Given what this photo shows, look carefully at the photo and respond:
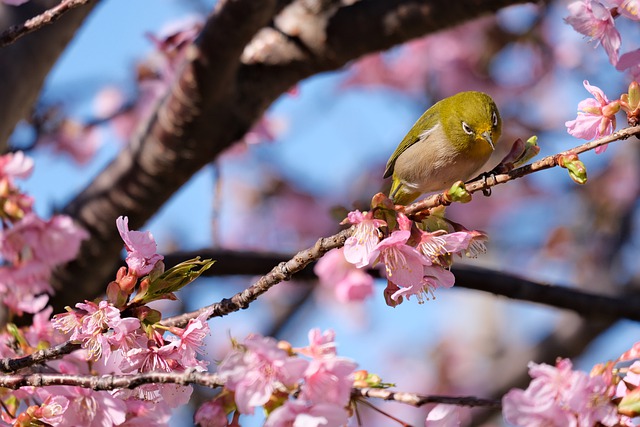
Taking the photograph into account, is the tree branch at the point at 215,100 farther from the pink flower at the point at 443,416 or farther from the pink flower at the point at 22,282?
the pink flower at the point at 443,416

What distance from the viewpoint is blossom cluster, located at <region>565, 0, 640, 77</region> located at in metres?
1.94

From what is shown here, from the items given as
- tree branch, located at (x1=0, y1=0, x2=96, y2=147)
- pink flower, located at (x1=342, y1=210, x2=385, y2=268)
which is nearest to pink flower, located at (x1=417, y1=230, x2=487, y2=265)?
pink flower, located at (x1=342, y1=210, x2=385, y2=268)

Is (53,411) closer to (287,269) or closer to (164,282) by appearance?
(164,282)

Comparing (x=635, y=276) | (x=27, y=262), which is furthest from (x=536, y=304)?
(x=635, y=276)

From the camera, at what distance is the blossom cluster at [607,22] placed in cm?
194

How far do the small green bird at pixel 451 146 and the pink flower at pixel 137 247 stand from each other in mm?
1196

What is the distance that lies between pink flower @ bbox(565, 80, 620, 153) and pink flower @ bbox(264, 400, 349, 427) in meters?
0.86

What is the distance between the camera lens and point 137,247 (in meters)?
1.70

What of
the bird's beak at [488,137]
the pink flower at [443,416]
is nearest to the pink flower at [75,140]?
the bird's beak at [488,137]

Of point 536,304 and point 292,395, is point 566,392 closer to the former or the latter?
point 292,395

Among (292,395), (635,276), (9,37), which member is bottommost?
(635,276)

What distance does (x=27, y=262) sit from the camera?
9.05 feet

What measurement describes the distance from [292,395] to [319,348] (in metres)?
0.10

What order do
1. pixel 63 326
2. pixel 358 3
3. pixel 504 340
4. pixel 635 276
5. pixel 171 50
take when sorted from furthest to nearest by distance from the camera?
pixel 504 340
pixel 635 276
pixel 171 50
pixel 358 3
pixel 63 326
